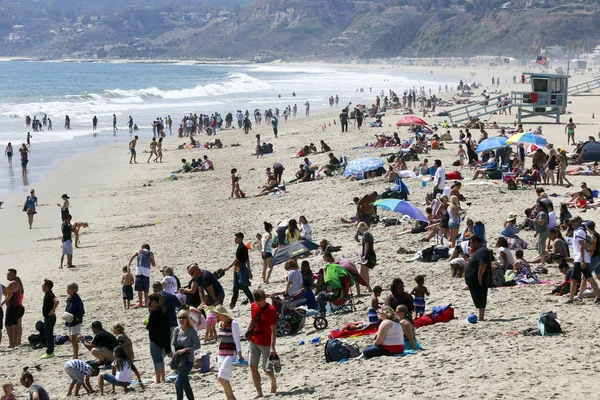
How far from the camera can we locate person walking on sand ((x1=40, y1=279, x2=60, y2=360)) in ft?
41.5

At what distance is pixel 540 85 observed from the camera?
38.7 m

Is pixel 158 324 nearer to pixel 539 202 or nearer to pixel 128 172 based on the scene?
pixel 539 202

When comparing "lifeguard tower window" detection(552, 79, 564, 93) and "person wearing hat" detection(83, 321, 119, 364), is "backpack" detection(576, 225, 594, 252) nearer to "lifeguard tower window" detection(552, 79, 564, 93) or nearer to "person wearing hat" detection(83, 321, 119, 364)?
"person wearing hat" detection(83, 321, 119, 364)

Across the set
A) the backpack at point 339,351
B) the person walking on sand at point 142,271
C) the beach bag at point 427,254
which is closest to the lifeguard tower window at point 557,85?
the beach bag at point 427,254

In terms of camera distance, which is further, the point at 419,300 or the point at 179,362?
the point at 419,300

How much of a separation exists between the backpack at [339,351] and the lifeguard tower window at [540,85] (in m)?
30.0

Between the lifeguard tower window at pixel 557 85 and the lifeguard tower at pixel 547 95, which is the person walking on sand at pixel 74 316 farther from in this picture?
the lifeguard tower window at pixel 557 85

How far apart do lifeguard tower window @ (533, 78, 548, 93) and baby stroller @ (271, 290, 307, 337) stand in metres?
28.5

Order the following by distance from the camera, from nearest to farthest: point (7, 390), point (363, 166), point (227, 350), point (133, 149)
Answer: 1. point (227, 350)
2. point (7, 390)
3. point (363, 166)
4. point (133, 149)

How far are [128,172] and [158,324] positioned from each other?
78.2 feet

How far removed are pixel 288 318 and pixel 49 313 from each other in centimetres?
336

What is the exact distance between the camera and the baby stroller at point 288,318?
12547 millimetres

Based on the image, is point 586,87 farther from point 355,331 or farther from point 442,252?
point 355,331

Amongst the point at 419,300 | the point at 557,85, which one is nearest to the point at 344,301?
the point at 419,300
